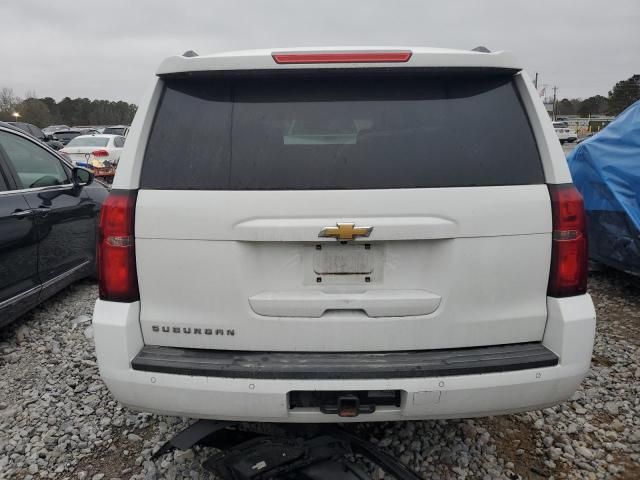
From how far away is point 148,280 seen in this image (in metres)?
1.92

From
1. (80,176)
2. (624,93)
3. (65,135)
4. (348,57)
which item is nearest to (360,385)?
(348,57)

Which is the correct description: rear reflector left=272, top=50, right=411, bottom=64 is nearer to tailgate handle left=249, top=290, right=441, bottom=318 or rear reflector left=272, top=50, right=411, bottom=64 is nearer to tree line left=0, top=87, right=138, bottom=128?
tailgate handle left=249, top=290, right=441, bottom=318

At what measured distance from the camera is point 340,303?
1879 mm

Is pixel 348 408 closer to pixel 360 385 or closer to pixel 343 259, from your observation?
pixel 360 385

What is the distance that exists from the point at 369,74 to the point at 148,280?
1244 millimetres

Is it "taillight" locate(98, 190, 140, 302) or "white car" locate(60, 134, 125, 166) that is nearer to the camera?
"taillight" locate(98, 190, 140, 302)

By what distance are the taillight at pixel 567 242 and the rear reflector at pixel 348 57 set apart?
32.4 inches

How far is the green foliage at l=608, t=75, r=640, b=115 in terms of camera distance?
59250mm

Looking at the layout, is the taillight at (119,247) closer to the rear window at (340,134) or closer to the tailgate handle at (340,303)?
the rear window at (340,134)

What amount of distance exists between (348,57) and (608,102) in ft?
256

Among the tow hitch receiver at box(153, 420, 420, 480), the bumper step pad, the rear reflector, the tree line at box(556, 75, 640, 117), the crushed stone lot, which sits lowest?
the crushed stone lot

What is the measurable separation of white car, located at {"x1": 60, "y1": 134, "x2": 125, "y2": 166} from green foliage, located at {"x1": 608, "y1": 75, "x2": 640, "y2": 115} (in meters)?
63.3

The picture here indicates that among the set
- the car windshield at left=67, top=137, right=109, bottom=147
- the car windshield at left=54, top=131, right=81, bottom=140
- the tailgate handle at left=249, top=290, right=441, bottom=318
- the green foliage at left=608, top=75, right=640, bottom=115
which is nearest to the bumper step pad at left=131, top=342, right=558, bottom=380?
the tailgate handle at left=249, top=290, right=441, bottom=318

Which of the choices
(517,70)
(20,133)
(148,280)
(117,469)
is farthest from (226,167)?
(20,133)
